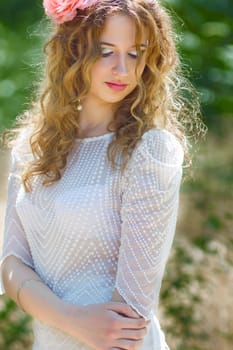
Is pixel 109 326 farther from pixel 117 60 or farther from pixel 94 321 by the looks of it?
pixel 117 60

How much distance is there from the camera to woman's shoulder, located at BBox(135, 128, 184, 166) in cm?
259

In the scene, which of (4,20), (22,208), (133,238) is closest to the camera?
(133,238)

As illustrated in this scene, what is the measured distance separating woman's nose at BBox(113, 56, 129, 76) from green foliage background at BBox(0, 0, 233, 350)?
180 centimetres

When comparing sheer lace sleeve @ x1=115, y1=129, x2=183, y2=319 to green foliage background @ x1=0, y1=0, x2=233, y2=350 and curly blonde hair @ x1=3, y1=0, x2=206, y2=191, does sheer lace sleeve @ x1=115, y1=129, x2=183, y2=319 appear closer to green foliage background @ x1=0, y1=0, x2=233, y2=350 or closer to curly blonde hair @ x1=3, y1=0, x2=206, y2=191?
curly blonde hair @ x1=3, y1=0, x2=206, y2=191

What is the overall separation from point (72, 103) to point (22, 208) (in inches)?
12.0

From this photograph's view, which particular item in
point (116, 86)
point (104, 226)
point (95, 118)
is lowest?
point (104, 226)

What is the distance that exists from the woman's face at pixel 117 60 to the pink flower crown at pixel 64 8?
0.08 meters

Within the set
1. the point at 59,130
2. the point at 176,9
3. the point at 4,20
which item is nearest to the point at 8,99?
the point at 4,20

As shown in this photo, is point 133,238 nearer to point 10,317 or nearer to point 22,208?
point 22,208

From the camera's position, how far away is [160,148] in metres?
2.61

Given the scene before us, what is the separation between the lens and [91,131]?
9.10 ft

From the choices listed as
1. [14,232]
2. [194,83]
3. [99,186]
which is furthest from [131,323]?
[194,83]

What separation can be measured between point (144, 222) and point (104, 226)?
114 millimetres

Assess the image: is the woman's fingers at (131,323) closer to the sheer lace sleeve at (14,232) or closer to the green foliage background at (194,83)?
the sheer lace sleeve at (14,232)
